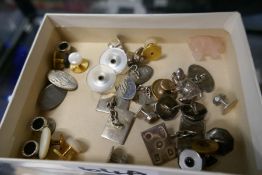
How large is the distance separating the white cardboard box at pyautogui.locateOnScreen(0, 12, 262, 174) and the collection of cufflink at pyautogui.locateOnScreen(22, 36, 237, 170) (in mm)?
19

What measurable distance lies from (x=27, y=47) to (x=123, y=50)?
1.94 feet

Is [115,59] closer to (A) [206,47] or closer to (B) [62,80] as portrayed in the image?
(B) [62,80]

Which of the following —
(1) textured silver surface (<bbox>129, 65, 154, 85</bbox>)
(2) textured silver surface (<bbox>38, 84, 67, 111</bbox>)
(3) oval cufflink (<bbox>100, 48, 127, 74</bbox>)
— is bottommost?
(2) textured silver surface (<bbox>38, 84, 67, 111</bbox>)

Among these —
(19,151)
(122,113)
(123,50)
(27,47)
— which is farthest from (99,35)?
(27,47)

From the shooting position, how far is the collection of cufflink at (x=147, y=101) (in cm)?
63

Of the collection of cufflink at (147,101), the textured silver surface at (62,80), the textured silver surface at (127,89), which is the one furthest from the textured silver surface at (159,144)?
the textured silver surface at (62,80)

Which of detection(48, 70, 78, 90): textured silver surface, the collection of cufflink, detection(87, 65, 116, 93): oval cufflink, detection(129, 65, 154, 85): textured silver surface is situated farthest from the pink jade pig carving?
detection(48, 70, 78, 90): textured silver surface

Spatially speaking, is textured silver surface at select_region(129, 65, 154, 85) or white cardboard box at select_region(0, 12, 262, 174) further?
textured silver surface at select_region(129, 65, 154, 85)

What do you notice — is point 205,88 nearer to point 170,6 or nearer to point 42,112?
point 42,112

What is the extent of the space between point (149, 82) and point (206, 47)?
19cm

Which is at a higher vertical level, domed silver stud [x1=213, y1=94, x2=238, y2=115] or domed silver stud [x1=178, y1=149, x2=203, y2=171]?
domed silver stud [x1=213, y1=94, x2=238, y2=115]

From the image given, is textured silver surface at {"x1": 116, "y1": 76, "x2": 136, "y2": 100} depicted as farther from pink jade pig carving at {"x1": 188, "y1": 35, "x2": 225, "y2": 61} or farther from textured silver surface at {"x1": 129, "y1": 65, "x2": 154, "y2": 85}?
pink jade pig carving at {"x1": 188, "y1": 35, "x2": 225, "y2": 61}

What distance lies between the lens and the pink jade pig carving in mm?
773

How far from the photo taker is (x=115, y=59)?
78cm
